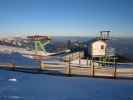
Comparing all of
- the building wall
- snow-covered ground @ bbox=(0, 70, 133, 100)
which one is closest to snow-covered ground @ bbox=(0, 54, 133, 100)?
snow-covered ground @ bbox=(0, 70, 133, 100)

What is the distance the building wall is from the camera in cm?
2247

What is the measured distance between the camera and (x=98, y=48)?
74.4ft

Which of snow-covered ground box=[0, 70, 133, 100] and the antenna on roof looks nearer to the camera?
snow-covered ground box=[0, 70, 133, 100]

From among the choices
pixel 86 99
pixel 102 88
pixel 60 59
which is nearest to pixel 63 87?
pixel 102 88

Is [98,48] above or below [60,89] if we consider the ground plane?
above

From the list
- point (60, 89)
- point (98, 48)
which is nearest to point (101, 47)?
point (98, 48)

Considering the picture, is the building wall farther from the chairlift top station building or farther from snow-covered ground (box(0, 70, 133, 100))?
snow-covered ground (box(0, 70, 133, 100))

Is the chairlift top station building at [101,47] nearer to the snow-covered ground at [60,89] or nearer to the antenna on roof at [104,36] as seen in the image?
the antenna on roof at [104,36]

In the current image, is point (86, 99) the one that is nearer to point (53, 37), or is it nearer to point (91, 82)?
point (91, 82)

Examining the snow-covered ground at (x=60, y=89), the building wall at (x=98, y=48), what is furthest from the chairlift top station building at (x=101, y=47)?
the snow-covered ground at (x=60, y=89)

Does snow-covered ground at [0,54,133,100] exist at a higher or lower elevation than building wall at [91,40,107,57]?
lower

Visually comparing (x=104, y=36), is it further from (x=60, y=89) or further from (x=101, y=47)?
(x=60, y=89)

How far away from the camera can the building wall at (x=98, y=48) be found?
22469 mm

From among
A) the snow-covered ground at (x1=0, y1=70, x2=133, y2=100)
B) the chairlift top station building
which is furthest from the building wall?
the snow-covered ground at (x1=0, y1=70, x2=133, y2=100)
